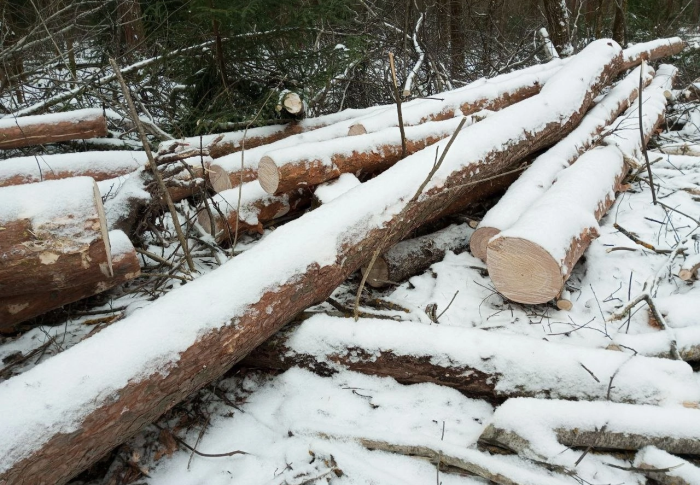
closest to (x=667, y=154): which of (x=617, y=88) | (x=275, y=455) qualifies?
(x=617, y=88)

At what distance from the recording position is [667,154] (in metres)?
4.94

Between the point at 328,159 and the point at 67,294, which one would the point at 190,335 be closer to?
A: the point at 67,294

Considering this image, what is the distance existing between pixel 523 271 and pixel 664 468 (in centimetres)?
115

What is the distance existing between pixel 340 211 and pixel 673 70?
303 inches

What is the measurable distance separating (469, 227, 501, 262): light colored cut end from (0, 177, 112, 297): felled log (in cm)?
224

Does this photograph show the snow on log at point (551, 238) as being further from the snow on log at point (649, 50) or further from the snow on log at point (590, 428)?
the snow on log at point (649, 50)

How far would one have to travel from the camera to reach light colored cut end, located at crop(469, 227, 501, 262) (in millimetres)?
3172

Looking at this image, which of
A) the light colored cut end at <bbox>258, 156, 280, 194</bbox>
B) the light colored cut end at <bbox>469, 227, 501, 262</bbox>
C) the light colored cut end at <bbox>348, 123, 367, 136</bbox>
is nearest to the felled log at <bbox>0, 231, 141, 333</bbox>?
the light colored cut end at <bbox>258, 156, 280, 194</bbox>

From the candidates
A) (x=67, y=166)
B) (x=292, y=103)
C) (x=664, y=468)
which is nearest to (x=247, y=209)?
(x=292, y=103)

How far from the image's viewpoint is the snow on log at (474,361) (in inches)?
84.3

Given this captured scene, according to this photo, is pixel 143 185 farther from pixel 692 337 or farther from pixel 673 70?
pixel 673 70

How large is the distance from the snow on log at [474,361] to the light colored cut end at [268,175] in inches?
49.1

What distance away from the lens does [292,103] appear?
4.91 meters

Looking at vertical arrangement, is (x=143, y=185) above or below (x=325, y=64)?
below
